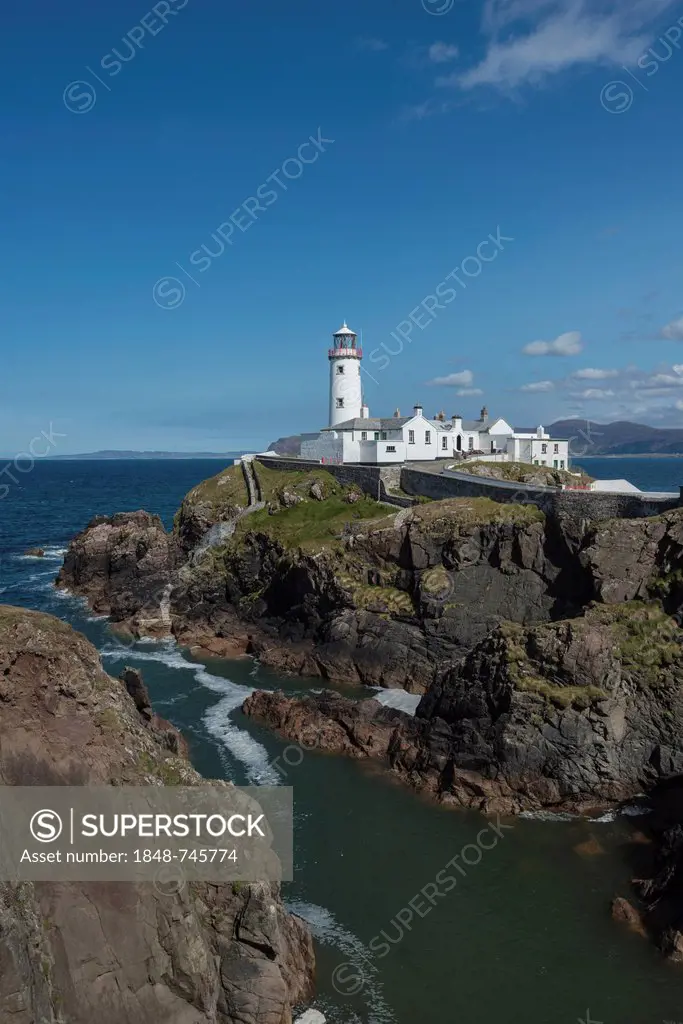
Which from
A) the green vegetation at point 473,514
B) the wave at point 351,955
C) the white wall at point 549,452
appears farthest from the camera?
Answer: the white wall at point 549,452

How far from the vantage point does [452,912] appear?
23109 mm

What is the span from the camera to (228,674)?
44.3 m

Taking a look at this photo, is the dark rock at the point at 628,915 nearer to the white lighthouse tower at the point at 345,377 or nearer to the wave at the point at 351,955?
the wave at the point at 351,955

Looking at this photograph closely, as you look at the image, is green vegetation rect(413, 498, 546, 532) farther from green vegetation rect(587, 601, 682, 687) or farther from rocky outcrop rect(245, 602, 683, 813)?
rocky outcrop rect(245, 602, 683, 813)

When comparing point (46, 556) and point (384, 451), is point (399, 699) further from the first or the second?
point (46, 556)

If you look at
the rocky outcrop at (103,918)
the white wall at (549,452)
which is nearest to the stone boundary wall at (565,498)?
the white wall at (549,452)

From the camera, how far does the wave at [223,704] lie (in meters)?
32.4

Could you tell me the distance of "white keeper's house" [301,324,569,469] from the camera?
69.8 meters

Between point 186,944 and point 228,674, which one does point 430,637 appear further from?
point 186,944

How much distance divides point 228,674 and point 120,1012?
3048 cm

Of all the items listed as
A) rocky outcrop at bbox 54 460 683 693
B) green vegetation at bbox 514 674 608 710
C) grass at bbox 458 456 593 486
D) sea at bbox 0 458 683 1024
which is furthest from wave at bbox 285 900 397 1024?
grass at bbox 458 456 593 486

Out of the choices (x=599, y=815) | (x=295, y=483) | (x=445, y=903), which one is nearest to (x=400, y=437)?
(x=295, y=483)

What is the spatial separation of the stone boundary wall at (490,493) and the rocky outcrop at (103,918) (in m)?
31.1

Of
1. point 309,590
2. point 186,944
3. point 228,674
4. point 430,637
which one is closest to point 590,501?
point 430,637
